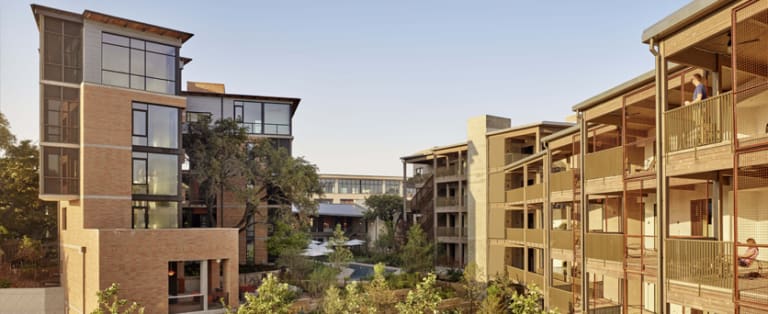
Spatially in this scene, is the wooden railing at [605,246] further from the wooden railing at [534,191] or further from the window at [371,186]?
the window at [371,186]

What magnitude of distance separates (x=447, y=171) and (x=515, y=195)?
11.9 meters

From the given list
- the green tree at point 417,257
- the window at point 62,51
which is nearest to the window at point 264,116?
the green tree at point 417,257

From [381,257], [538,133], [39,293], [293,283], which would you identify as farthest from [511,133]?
[39,293]

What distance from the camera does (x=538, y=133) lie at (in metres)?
35.3

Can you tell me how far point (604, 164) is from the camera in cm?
1842

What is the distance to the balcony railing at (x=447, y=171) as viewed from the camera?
45.9 metres

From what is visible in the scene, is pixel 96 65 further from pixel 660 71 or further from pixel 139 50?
pixel 660 71

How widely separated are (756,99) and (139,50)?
29.5 m

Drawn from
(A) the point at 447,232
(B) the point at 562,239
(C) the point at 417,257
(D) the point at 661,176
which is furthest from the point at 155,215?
(D) the point at 661,176

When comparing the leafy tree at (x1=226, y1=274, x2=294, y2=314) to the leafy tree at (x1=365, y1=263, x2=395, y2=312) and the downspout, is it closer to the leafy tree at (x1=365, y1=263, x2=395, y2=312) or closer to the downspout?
the leafy tree at (x1=365, y1=263, x2=395, y2=312)

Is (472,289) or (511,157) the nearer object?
(472,289)

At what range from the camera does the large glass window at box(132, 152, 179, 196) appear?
30.9 metres

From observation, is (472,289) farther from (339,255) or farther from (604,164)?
(604,164)

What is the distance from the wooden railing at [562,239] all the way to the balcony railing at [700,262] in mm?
9995
